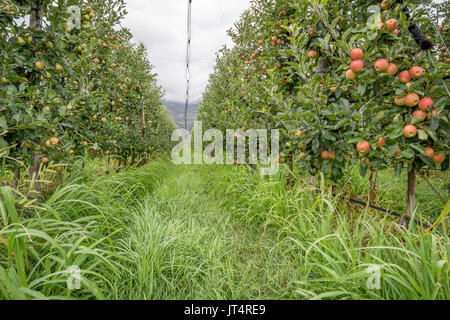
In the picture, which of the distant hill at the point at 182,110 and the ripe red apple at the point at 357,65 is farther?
the distant hill at the point at 182,110

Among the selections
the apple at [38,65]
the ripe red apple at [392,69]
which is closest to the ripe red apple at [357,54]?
the ripe red apple at [392,69]

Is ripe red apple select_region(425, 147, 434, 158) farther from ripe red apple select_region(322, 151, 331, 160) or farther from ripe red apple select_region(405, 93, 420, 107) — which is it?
ripe red apple select_region(322, 151, 331, 160)

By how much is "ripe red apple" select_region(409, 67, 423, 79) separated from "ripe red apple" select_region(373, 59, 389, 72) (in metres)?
0.13

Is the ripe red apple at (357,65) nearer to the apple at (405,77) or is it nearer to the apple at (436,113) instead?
the apple at (405,77)

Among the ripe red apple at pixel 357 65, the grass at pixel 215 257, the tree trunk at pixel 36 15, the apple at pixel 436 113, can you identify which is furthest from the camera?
the tree trunk at pixel 36 15

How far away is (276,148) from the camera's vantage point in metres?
2.58

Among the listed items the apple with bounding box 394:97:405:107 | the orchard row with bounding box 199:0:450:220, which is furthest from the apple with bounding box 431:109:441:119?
the apple with bounding box 394:97:405:107

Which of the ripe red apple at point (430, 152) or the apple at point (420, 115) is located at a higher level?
the apple at point (420, 115)

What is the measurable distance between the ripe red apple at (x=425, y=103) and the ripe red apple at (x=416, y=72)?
0.13 m

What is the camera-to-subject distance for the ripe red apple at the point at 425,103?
3.43 ft

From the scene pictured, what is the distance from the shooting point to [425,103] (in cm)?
105

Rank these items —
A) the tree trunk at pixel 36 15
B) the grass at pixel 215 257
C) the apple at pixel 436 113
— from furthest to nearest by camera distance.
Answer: the tree trunk at pixel 36 15 → the apple at pixel 436 113 → the grass at pixel 215 257

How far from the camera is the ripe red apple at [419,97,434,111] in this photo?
1044mm
